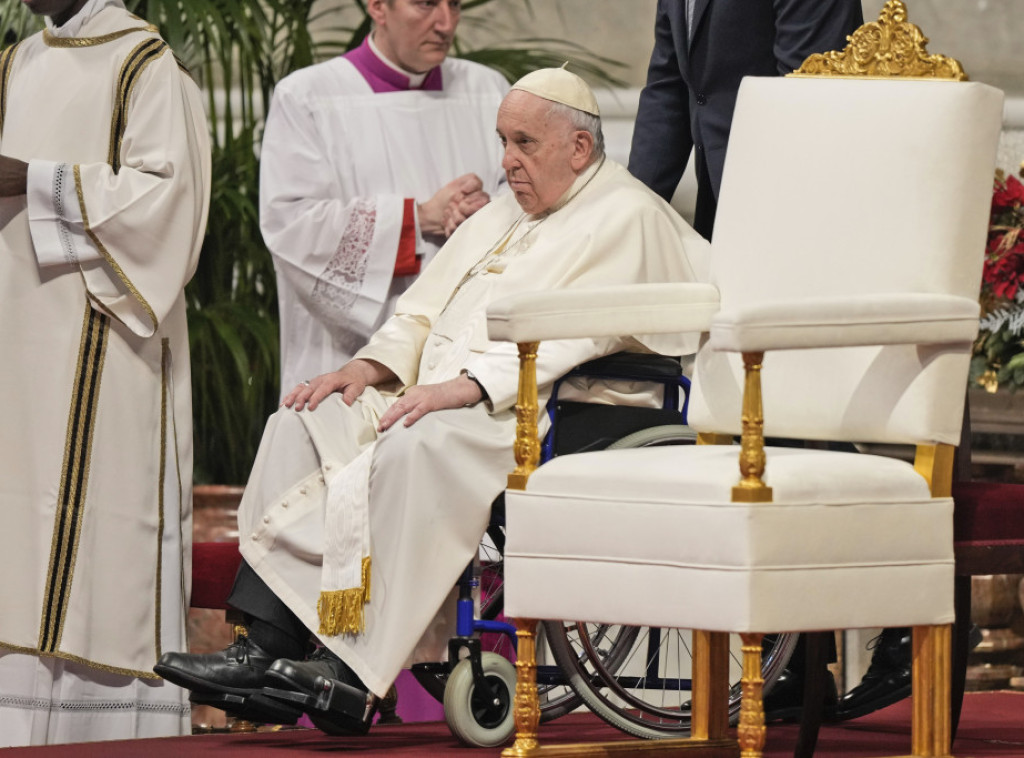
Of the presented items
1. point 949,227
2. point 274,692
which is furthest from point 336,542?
point 949,227

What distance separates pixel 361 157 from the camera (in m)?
4.91

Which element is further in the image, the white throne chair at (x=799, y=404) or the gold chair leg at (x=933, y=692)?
the gold chair leg at (x=933, y=692)

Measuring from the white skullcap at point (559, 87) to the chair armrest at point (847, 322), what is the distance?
107 centimetres

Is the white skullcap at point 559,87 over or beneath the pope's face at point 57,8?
beneath

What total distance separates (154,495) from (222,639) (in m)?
1.42

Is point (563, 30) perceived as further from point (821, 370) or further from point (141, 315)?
point (821, 370)

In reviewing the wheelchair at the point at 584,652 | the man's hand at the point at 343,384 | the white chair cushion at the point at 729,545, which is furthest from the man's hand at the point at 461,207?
the white chair cushion at the point at 729,545

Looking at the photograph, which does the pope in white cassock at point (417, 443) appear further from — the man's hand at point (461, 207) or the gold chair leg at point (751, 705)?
the gold chair leg at point (751, 705)

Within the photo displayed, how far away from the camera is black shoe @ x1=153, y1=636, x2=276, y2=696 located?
3.31 meters

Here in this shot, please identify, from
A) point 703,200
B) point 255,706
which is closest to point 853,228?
→ point 703,200

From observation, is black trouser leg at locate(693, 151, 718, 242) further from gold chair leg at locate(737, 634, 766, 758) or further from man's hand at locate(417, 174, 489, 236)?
gold chair leg at locate(737, 634, 766, 758)

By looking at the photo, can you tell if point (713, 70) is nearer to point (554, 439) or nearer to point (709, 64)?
point (709, 64)

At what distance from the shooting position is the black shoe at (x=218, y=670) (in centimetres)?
331

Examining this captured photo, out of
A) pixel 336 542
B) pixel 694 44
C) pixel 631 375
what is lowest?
pixel 336 542
